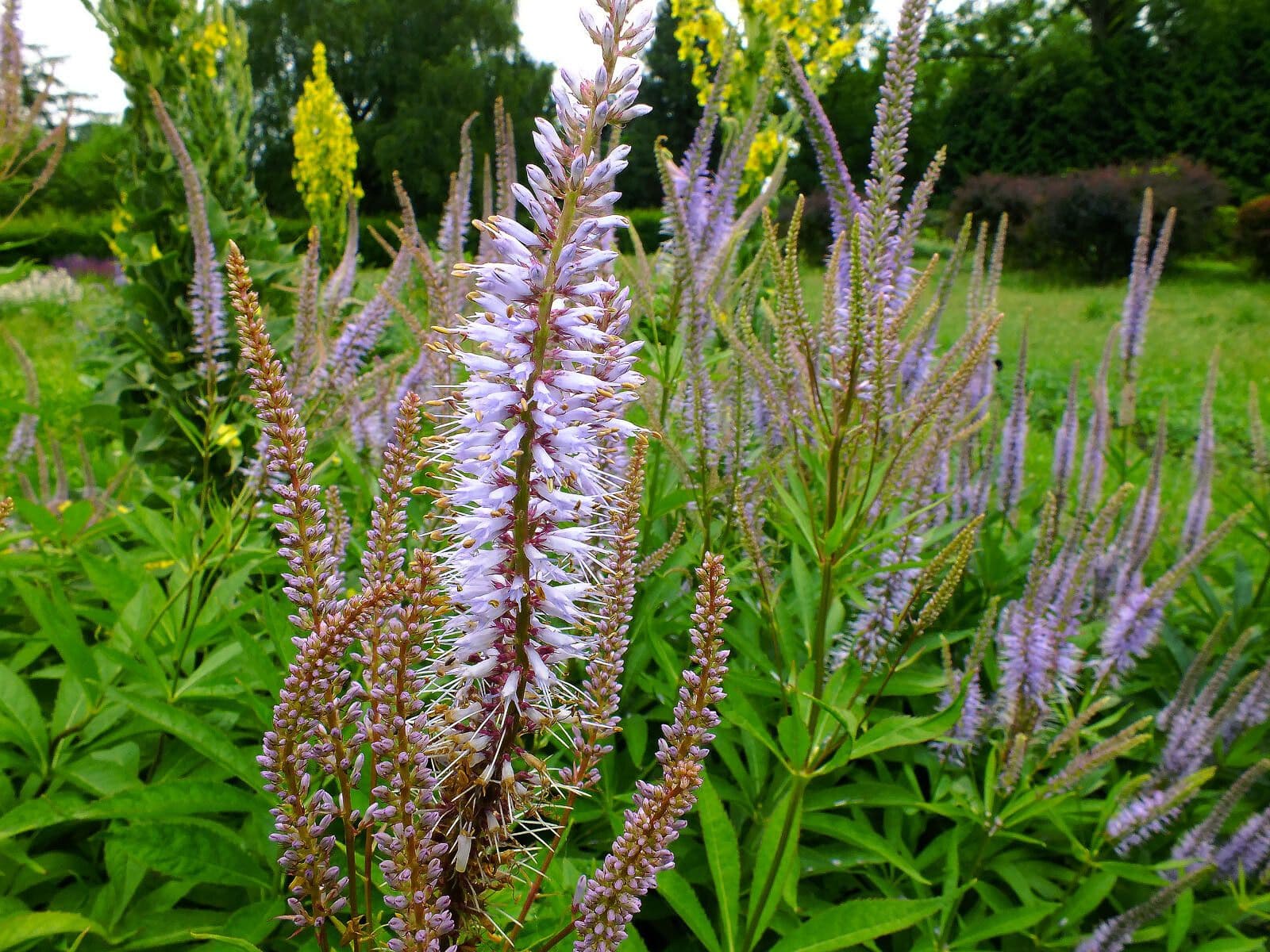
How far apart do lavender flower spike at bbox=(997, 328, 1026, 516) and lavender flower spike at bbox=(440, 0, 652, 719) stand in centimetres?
281

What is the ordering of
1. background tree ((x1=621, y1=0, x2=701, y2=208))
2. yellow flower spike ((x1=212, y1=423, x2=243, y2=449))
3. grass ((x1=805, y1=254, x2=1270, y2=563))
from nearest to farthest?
yellow flower spike ((x1=212, y1=423, x2=243, y2=449))
grass ((x1=805, y1=254, x2=1270, y2=563))
background tree ((x1=621, y1=0, x2=701, y2=208))

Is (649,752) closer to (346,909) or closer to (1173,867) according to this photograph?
(346,909)

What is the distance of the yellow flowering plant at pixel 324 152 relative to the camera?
28.6 feet

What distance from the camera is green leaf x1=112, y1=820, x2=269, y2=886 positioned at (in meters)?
1.32

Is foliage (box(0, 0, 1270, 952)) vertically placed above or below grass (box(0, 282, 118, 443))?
above

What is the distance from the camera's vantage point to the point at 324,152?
8.91 m

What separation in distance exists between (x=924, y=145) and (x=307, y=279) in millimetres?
30152

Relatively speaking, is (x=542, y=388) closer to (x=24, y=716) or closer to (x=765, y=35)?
(x=24, y=716)

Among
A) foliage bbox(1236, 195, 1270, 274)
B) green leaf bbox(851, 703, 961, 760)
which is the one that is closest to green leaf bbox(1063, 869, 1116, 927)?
green leaf bbox(851, 703, 961, 760)

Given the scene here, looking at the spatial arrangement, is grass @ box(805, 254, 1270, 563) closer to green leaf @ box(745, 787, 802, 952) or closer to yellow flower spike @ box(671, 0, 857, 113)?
yellow flower spike @ box(671, 0, 857, 113)

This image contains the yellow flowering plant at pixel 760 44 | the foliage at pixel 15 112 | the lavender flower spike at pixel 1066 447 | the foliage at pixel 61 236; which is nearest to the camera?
the foliage at pixel 15 112

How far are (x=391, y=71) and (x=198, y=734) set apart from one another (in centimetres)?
4538

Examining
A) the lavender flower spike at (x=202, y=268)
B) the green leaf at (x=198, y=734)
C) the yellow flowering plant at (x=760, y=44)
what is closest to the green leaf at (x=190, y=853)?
the green leaf at (x=198, y=734)

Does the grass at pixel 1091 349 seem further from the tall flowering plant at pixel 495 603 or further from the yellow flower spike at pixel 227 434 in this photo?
the tall flowering plant at pixel 495 603
